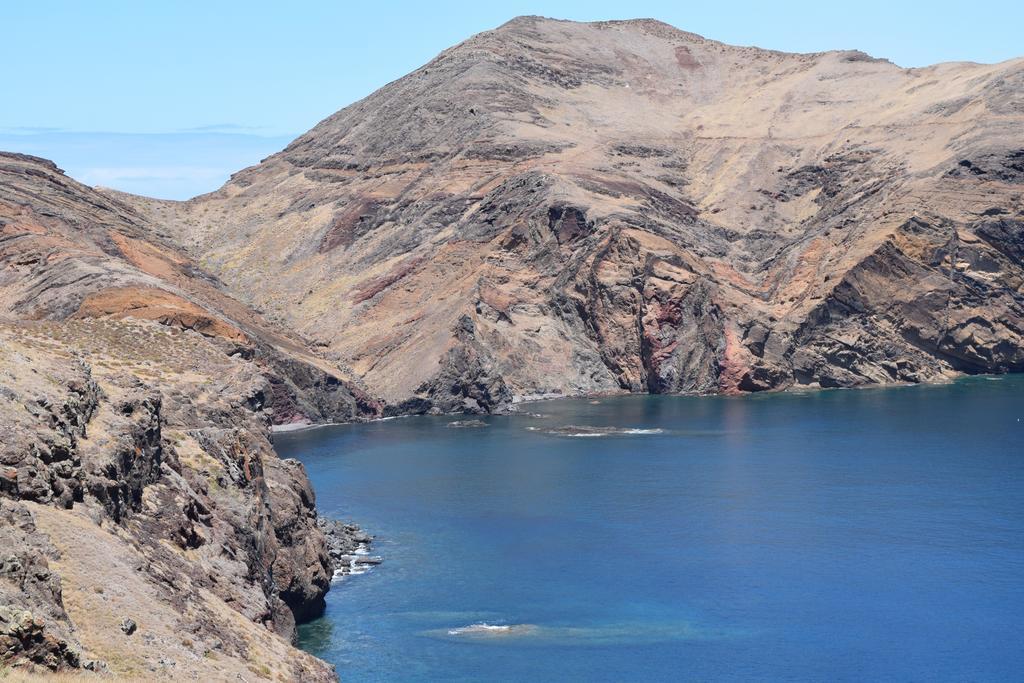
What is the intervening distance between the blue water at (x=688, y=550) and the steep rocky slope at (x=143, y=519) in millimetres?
8673

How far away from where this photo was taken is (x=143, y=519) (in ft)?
202

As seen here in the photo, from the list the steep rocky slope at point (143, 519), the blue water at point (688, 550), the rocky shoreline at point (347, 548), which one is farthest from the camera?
the rocky shoreline at point (347, 548)

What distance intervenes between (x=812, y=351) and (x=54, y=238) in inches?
4087

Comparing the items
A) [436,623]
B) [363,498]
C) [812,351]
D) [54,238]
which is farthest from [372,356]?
[436,623]

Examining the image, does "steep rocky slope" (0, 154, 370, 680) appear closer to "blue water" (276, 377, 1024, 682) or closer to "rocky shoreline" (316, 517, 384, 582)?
"rocky shoreline" (316, 517, 384, 582)

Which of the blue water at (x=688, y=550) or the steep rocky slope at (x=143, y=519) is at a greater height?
the steep rocky slope at (x=143, y=519)

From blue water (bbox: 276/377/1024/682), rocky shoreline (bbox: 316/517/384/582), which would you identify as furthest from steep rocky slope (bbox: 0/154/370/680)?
blue water (bbox: 276/377/1024/682)

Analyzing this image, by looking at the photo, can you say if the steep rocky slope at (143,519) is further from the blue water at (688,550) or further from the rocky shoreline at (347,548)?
the blue water at (688,550)

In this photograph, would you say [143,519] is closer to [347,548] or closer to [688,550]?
[347,548]

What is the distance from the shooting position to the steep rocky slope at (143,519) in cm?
4428

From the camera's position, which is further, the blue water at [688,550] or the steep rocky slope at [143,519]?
the blue water at [688,550]

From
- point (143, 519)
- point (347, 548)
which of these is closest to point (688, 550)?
point (347, 548)

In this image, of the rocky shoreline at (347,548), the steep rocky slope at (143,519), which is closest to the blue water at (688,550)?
the rocky shoreline at (347,548)

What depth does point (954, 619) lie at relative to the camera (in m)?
81.2
